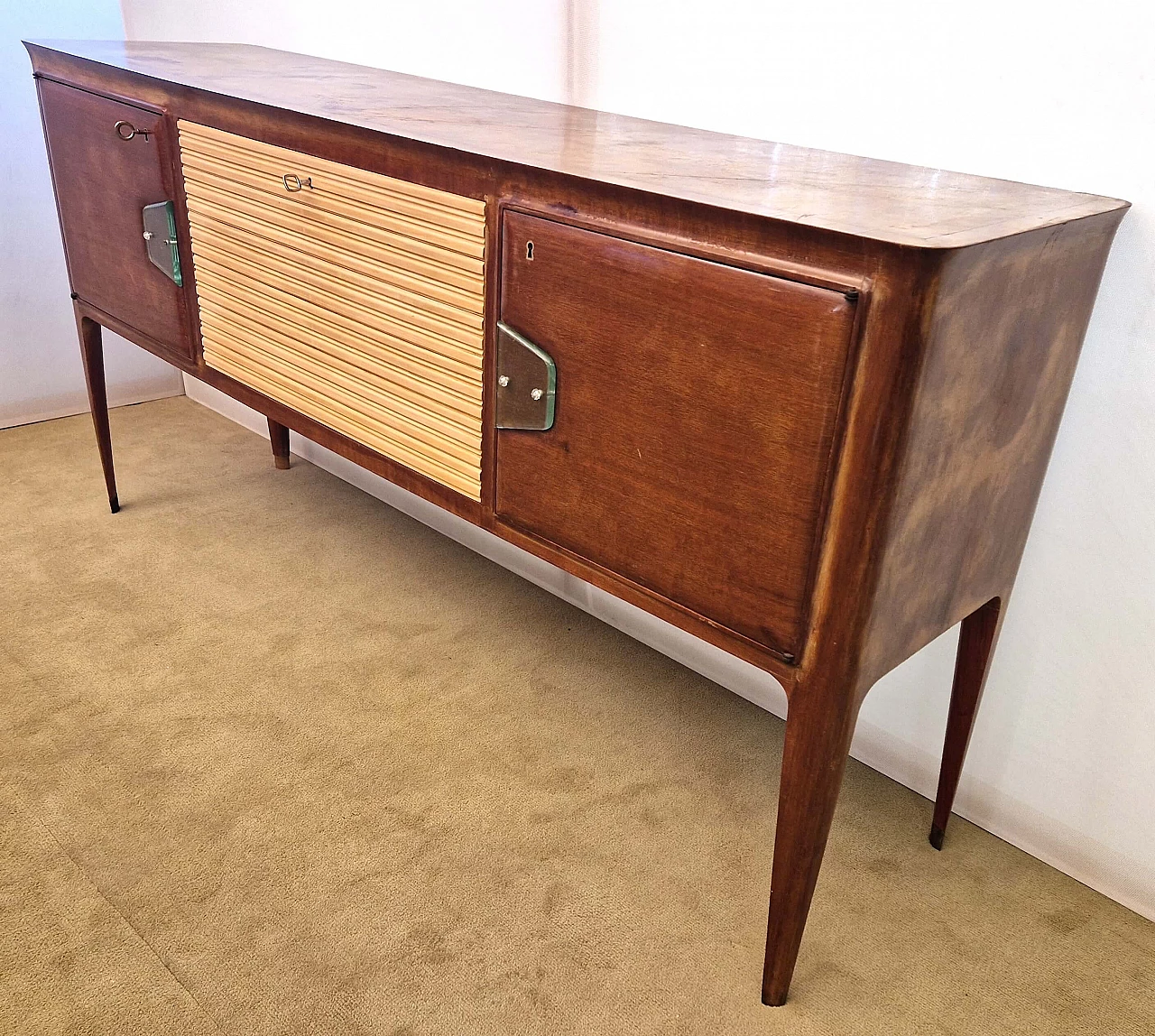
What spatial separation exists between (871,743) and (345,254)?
105 centimetres

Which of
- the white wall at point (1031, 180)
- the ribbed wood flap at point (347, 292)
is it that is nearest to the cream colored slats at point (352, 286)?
the ribbed wood flap at point (347, 292)

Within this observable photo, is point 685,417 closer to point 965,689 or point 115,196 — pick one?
point 965,689

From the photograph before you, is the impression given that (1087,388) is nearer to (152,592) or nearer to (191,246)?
(191,246)

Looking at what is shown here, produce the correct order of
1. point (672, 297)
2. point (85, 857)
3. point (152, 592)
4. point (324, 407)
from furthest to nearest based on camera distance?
point (152, 592) → point (324, 407) → point (85, 857) → point (672, 297)

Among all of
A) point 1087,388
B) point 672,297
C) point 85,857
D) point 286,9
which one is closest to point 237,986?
point 85,857

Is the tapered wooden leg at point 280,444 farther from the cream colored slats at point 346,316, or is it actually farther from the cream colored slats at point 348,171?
the cream colored slats at point 348,171

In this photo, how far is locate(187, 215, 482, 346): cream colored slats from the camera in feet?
4.08

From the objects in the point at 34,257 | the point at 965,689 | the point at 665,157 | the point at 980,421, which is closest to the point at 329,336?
the point at 665,157

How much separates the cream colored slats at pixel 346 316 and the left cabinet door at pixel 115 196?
0.47 feet

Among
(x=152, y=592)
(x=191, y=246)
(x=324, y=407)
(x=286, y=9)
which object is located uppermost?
(x=286, y=9)

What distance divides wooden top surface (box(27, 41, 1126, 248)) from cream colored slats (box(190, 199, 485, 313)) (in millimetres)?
151

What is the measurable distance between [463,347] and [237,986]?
784 millimetres

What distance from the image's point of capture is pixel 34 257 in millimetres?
2662

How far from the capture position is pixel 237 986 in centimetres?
119
